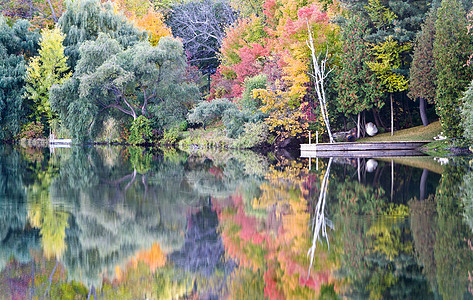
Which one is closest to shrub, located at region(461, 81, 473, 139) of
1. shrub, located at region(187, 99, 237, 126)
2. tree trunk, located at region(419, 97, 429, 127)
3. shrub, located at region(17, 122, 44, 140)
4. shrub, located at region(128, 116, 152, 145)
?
tree trunk, located at region(419, 97, 429, 127)

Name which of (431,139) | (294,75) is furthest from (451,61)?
(294,75)

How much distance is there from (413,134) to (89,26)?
74.2 ft

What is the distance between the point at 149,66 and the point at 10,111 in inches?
436

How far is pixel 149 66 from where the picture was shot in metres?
31.5

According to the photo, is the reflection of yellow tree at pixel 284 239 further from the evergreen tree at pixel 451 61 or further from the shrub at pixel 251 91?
the shrub at pixel 251 91

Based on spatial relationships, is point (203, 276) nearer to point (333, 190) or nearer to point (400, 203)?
point (400, 203)

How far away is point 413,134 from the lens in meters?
26.1

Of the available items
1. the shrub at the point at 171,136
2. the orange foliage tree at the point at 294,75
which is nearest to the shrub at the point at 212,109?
the orange foliage tree at the point at 294,75

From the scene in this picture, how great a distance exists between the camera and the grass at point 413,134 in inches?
999

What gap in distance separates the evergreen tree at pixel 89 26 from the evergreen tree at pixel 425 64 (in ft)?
62.1

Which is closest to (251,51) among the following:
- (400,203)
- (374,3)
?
(374,3)

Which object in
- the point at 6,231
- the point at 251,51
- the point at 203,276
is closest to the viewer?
the point at 203,276

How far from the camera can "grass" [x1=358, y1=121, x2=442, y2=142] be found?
25375mm

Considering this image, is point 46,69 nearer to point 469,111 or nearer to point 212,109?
point 212,109
